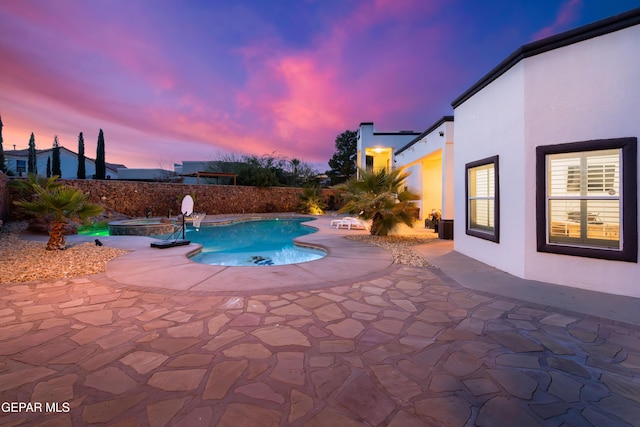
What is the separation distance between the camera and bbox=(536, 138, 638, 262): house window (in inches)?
158

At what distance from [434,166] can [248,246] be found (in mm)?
9604

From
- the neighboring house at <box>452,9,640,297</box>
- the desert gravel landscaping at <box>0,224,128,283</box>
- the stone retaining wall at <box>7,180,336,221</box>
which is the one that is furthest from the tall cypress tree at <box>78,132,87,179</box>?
the neighboring house at <box>452,9,640,297</box>

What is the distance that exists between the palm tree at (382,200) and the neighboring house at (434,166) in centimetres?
118

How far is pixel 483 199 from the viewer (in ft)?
21.0

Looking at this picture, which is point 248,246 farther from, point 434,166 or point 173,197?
point 173,197

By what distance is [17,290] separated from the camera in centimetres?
412

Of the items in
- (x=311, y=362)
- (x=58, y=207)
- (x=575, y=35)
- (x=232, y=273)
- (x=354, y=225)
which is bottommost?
(x=311, y=362)

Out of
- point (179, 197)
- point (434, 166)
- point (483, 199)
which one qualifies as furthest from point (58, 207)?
point (434, 166)

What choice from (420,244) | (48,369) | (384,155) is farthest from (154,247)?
(384,155)

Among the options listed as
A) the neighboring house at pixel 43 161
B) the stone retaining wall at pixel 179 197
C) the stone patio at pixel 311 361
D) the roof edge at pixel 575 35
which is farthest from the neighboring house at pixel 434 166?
the neighboring house at pixel 43 161

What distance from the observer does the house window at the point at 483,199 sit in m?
5.62

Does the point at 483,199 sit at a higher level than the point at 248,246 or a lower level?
higher

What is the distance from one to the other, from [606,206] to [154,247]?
9.71 m

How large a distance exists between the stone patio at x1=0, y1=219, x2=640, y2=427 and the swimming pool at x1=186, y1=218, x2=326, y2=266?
3.85 metres
